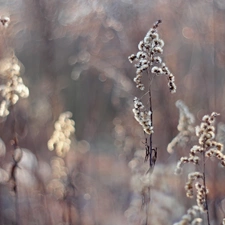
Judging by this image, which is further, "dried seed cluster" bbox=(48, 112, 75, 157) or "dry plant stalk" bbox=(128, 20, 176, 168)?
"dried seed cluster" bbox=(48, 112, 75, 157)

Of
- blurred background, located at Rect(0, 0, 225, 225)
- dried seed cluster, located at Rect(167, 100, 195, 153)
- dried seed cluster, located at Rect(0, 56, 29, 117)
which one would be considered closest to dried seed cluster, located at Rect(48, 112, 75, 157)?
blurred background, located at Rect(0, 0, 225, 225)

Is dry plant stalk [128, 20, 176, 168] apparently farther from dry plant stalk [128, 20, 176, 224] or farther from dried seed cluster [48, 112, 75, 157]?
dried seed cluster [48, 112, 75, 157]

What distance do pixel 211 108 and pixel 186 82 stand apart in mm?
Result: 404

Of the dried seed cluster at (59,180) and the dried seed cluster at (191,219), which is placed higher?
the dried seed cluster at (59,180)

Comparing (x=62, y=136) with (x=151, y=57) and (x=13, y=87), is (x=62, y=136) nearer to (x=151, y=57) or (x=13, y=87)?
(x=13, y=87)

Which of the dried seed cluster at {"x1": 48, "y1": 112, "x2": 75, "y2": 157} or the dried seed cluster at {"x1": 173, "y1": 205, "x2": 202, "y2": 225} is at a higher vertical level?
the dried seed cluster at {"x1": 48, "y1": 112, "x2": 75, "y2": 157}

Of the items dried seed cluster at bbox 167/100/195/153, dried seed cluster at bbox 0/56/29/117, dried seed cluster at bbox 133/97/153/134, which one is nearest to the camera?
dried seed cluster at bbox 133/97/153/134

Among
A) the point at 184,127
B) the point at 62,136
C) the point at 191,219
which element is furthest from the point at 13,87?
the point at 191,219

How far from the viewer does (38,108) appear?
3.27 meters

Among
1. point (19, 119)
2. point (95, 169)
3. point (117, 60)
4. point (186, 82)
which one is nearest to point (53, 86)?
point (19, 119)

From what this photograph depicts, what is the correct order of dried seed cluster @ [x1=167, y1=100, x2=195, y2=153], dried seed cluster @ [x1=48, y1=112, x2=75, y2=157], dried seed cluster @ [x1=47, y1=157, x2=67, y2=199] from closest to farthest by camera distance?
dried seed cluster @ [x1=167, y1=100, x2=195, y2=153] → dried seed cluster @ [x1=48, y1=112, x2=75, y2=157] → dried seed cluster @ [x1=47, y1=157, x2=67, y2=199]

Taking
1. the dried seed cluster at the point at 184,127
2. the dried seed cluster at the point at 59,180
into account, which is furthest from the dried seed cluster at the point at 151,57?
the dried seed cluster at the point at 59,180

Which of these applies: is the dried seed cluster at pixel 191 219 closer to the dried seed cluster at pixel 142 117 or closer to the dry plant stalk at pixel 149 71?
the dry plant stalk at pixel 149 71

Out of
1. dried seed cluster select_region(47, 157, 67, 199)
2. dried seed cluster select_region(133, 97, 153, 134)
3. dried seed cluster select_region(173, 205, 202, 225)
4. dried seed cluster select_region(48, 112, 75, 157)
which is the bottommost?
dried seed cluster select_region(173, 205, 202, 225)
